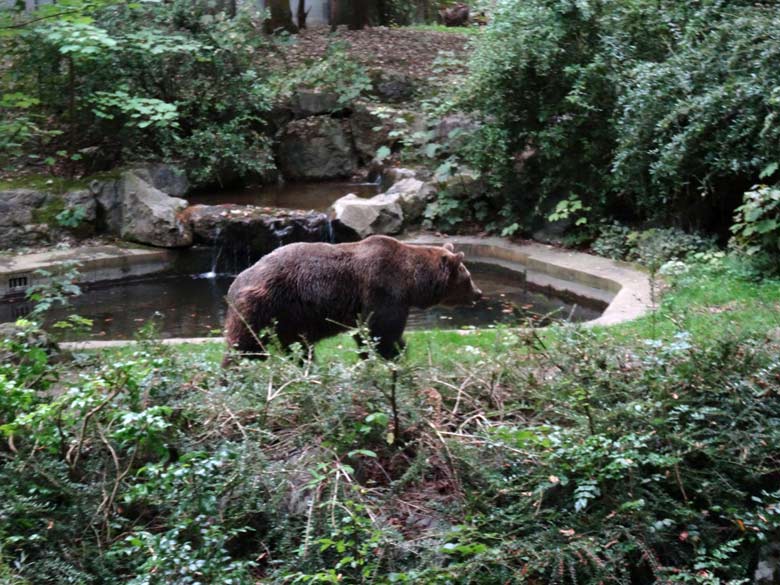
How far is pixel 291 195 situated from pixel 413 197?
311 cm

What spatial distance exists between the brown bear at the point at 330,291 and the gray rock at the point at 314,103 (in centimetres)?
1148

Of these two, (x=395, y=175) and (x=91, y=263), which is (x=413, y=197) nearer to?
(x=395, y=175)

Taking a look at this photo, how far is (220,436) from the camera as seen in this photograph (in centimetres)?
564

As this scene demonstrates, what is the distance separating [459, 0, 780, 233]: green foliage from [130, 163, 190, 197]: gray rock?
5433 mm

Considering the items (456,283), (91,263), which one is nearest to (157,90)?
(91,263)

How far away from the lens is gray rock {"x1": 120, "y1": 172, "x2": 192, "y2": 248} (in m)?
14.8

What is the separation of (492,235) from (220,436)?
1040 centimetres

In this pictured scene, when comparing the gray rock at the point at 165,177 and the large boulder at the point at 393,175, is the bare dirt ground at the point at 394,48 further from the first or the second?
the gray rock at the point at 165,177

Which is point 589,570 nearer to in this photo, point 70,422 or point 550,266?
point 70,422

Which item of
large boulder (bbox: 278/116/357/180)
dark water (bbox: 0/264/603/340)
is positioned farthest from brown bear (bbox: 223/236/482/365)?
large boulder (bbox: 278/116/357/180)

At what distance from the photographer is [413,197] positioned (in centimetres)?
1577

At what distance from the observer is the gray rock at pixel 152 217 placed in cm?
1480

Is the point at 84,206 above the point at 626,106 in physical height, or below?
below

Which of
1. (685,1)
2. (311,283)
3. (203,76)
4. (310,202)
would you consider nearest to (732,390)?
(311,283)
